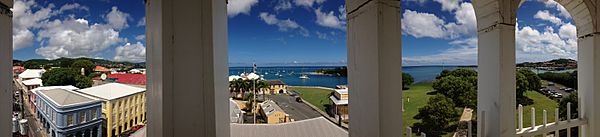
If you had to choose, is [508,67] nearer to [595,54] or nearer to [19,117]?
[595,54]

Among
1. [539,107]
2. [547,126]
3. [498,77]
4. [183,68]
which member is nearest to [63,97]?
[183,68]

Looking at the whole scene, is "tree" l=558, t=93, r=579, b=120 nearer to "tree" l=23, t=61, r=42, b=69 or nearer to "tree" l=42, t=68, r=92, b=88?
"tree" l=42, t=68, r=92, b=88

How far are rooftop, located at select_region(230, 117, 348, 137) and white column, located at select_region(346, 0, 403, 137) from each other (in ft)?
3.40

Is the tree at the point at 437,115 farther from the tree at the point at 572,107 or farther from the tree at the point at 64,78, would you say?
the tree at the point at 64,78

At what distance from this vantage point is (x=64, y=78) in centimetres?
107

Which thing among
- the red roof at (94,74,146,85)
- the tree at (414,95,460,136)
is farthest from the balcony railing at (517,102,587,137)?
the red roof at (94,74,146,85)

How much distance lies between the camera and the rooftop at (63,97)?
108 cm

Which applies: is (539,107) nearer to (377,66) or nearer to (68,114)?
(377,66)

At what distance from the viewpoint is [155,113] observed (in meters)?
0.77

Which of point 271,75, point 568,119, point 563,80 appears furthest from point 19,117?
point 563,80

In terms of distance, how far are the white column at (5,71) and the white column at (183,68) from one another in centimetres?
31

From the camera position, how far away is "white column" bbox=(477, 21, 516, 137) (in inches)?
62.6

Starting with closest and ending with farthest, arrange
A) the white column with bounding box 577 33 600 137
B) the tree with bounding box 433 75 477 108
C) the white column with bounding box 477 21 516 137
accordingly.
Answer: the white column with bounding box 477 21 516 137 < the white column with bounding box 577 33 600 137 < the tree with bounding box 433 75 477 108

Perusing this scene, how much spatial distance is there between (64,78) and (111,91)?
0.55 feet
